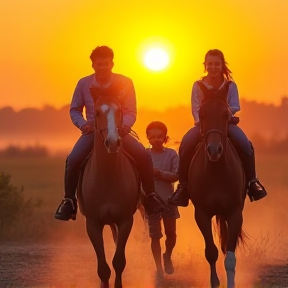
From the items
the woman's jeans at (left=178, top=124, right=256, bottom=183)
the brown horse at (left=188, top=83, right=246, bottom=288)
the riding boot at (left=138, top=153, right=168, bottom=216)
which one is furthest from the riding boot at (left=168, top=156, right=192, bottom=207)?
the riding boot at (left=138, top=153, right=168, bottom=216)

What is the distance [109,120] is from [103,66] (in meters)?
1.54

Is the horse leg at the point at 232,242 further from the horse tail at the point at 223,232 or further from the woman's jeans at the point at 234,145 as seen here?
the horse tail at the point at 223,232

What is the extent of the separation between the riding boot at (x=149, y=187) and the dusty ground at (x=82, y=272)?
1.90 meters

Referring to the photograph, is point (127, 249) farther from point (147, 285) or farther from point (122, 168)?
point (122, 168)

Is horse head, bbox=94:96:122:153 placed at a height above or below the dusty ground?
above

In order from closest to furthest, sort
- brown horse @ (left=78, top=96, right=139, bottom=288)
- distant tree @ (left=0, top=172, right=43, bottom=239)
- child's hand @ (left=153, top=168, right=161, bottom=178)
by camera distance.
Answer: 1. brown horse @ (left=78, top=96, right=139, bottom=288)
2. child's hand @ (left=153, top=168, right=161, bottom=178)
3. distant tree @ (left=0, top=172, right=43, bottom=239)

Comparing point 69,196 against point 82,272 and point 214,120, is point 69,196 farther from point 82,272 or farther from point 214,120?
point 82,272

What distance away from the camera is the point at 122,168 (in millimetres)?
14805

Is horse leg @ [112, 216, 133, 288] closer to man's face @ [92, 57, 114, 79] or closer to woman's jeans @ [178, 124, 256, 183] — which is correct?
woman's jeans @ [178, 124, 256, 183]

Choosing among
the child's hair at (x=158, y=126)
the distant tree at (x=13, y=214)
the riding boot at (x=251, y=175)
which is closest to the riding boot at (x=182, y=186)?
the riding boot at (x=251, y=175)

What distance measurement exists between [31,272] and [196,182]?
5.49 metres

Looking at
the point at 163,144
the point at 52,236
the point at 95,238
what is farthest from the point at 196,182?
the point at 52,236

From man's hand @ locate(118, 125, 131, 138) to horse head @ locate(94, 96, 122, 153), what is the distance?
4.6 inches

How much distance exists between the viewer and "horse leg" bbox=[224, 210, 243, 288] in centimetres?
1525
